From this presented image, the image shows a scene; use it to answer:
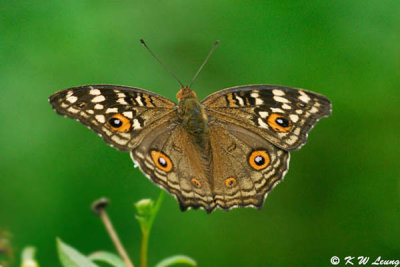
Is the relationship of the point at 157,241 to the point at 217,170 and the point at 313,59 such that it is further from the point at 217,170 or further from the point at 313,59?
the point at 313,59

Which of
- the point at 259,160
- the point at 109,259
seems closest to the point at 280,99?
the point at 259,160

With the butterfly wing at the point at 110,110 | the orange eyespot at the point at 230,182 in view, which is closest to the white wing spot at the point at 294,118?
the orange eyespot at the point at 230,182

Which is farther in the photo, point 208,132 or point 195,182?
point 208,132

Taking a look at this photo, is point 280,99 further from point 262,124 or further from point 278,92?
point 262,124

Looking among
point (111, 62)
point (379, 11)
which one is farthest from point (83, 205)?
point (379, 11)

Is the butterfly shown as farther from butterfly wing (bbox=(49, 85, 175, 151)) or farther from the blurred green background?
the blurred green background

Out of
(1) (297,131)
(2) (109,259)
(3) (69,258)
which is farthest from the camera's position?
(1) (297,131)

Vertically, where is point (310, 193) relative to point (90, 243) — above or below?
above

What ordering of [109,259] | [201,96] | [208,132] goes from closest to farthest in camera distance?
[109,259]
[208,132]
[201,96]
